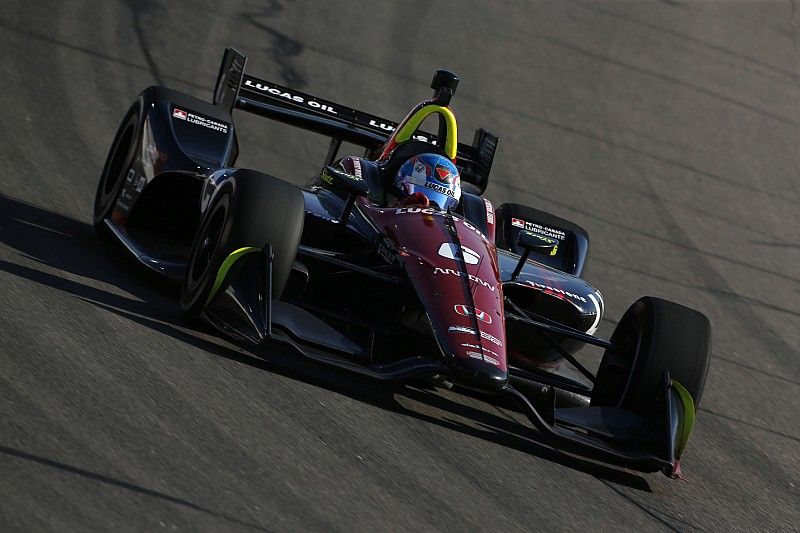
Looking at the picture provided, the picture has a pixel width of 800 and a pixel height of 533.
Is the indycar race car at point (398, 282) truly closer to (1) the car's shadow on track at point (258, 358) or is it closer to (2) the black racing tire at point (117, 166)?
(2) the black racing tire at point (117, 166)

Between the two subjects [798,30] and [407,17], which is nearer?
[407,17]

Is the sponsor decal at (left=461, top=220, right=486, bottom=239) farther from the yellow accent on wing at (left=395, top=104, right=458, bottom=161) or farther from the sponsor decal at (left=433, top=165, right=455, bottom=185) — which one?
the yellow accent on wing at (left=395, top=104, right=458, bottom=161)

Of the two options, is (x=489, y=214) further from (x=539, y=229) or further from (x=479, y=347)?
(x=479, y=347)

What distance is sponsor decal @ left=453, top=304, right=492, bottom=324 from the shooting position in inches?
279

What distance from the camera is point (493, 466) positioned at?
21.9ft

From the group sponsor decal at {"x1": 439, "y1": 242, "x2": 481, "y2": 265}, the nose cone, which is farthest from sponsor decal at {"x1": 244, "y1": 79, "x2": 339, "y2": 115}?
the nose cone

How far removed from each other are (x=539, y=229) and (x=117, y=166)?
2932mm

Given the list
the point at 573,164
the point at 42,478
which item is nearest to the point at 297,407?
the point at 42,478

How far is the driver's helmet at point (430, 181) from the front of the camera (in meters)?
8.37

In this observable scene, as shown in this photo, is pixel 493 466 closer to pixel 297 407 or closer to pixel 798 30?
pixel 297 407

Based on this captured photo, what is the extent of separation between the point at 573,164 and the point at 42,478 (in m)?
10.3

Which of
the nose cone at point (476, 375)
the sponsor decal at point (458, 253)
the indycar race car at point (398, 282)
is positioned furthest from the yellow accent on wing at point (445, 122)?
the nose cone at point (476, 375)

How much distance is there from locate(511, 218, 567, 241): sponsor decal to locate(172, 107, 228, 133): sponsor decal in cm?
212

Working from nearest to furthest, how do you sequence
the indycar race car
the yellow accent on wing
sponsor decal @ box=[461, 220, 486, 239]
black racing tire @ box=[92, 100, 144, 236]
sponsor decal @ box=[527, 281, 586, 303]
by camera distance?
the indycar race car < sponsor decal @ box=[461, 220, 486, 239] < sponsor decal @ box=[527, 281, 586, 303] < black racing tire @ box=[92, 100, 144, 236] < the yellow accent on wing
